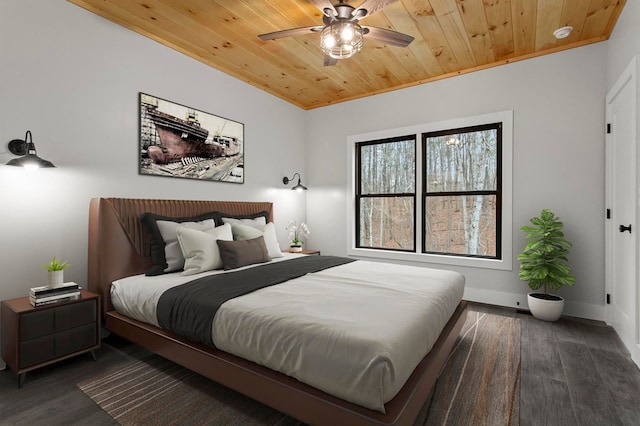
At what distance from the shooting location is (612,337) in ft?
8.95

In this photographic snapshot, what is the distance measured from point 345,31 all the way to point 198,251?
2127 millimetres

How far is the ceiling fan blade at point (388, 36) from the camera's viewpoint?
2.39 meters

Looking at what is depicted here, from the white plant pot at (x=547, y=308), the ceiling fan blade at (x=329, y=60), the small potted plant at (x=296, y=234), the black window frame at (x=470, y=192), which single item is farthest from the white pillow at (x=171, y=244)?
the white plant pot at (x=547, y=308)

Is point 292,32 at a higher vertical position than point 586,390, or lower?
higher

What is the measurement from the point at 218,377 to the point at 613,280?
3591 millimetres

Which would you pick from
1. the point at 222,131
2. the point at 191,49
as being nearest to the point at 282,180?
the point at 222,131

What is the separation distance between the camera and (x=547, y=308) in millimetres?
3080

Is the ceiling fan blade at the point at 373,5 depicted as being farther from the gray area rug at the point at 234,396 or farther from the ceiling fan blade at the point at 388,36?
the gray area rug at the point at 234,396

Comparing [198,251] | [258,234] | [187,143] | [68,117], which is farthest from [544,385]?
[68,117]

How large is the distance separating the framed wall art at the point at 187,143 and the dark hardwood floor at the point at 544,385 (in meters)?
1.73

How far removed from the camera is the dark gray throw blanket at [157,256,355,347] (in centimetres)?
185

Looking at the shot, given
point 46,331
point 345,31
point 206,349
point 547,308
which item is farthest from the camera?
point 547,308

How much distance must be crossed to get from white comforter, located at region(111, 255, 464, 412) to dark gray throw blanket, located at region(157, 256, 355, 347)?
8 centimetres

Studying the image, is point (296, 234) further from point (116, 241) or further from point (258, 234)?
point (116, 241)
